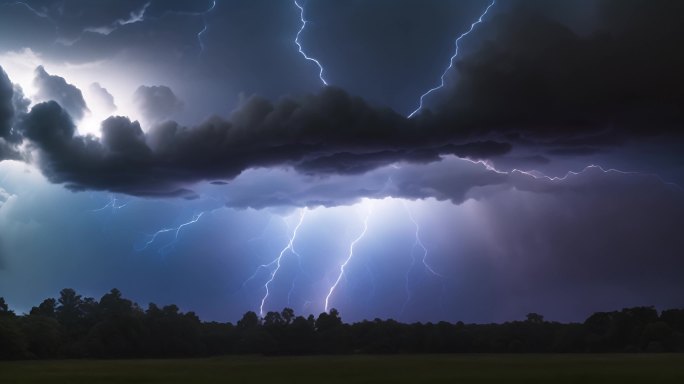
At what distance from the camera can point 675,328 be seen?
360 ft

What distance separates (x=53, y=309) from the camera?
127 meters

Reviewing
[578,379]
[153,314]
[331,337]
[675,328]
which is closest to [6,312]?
[153,314]

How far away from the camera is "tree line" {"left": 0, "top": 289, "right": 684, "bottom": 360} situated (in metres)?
92.0

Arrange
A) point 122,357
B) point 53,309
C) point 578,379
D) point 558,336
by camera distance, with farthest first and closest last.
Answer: point 53,309, point 558,336, point 122,357, point 578,379

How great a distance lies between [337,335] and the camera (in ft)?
364

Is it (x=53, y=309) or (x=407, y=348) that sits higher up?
(x=53, y=309)

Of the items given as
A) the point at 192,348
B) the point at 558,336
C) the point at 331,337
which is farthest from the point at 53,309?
the point at 558,336

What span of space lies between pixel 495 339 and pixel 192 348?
148 ft

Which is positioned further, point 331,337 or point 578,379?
point 331,337

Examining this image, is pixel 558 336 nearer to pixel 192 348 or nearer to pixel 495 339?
pixel 495 339

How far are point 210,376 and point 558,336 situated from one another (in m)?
73.4

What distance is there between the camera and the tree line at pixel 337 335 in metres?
92.0

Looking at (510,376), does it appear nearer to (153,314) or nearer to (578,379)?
(578,379)

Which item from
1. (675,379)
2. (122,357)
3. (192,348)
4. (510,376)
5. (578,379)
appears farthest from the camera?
(192,348)
